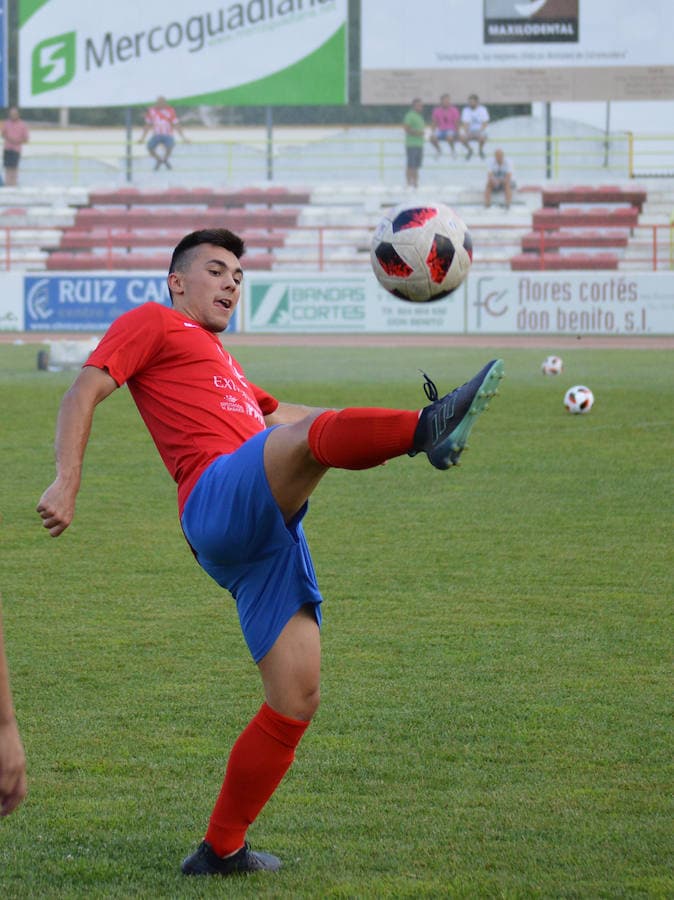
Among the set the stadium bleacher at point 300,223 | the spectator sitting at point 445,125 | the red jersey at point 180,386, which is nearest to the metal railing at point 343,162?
the spectator sitting at point 445,125

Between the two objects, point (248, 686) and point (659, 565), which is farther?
point (659, 565)

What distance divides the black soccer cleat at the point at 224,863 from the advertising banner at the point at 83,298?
23042 mm

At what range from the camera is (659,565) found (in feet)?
24.8

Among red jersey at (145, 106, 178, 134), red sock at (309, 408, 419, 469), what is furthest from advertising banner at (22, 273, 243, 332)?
red sock at (309, 408, 419, 469)

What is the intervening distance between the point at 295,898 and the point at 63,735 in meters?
1.58

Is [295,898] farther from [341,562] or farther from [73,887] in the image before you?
[341,562]

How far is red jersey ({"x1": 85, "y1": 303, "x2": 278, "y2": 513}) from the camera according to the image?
386cm

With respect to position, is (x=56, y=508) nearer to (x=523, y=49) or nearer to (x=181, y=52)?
(x=523, y=49)

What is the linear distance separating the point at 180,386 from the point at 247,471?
0.50 meters

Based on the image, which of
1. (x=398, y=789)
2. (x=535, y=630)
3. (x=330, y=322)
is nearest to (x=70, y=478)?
(x=398, y=789)

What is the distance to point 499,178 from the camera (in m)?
33.4

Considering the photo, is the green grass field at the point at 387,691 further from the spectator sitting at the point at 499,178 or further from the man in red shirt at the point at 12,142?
the man in red shirt at the point at 12,142

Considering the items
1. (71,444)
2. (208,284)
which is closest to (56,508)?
(71,444)

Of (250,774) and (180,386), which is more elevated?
(180,386)
